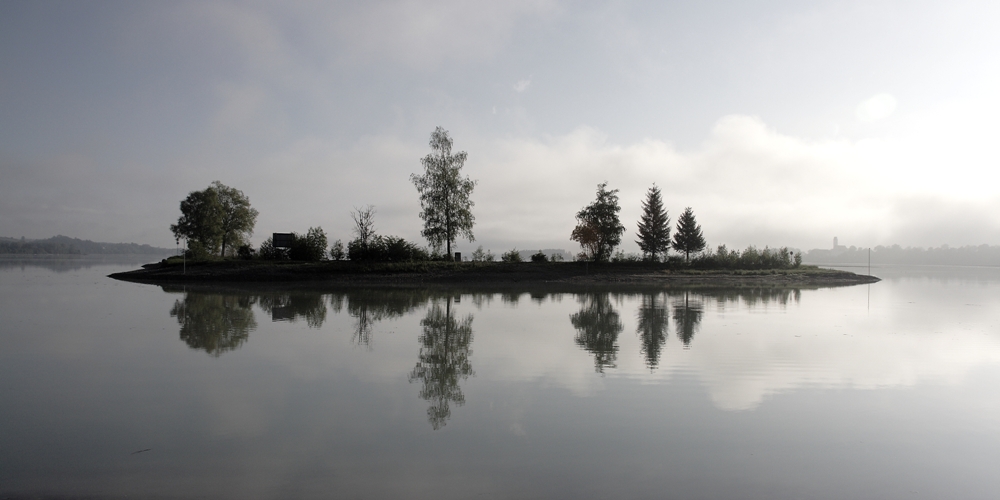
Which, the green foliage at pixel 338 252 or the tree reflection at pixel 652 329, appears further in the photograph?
the green foliage at pixel 338 252

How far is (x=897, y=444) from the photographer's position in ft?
18.2

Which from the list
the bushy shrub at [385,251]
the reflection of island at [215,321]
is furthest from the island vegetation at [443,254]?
the reflection of island at [215,321]

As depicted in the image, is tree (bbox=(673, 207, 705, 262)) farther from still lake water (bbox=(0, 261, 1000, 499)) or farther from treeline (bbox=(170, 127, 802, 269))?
still lake water (bbox=(0, 261, 1000, 499))

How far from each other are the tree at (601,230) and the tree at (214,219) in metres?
34.9

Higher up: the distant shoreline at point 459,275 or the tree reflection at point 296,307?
the distant shoreline at point 459,275

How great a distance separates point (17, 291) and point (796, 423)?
30.7 metres

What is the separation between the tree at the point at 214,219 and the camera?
5178 centimetres

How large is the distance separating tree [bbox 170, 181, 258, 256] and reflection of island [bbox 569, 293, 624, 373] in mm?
44312

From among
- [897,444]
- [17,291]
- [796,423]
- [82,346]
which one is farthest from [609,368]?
[17,291]

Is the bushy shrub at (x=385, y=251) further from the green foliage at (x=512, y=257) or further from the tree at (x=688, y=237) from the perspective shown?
the tree at (x=688, y=237)

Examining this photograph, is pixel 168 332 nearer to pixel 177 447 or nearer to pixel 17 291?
pixel 177 447

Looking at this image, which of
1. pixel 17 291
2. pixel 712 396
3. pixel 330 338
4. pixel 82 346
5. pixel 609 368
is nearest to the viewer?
pixel 712 396

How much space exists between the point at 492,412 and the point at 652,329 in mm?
8475

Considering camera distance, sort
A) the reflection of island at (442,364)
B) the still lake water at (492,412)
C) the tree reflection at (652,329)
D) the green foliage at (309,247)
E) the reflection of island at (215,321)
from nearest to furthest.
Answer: the still lake water at (492,412) → the reflection of island at (442,364) → the tree reflection at (652,329) → the reflection of island at (215,321) → the green foliage at (309,247)
